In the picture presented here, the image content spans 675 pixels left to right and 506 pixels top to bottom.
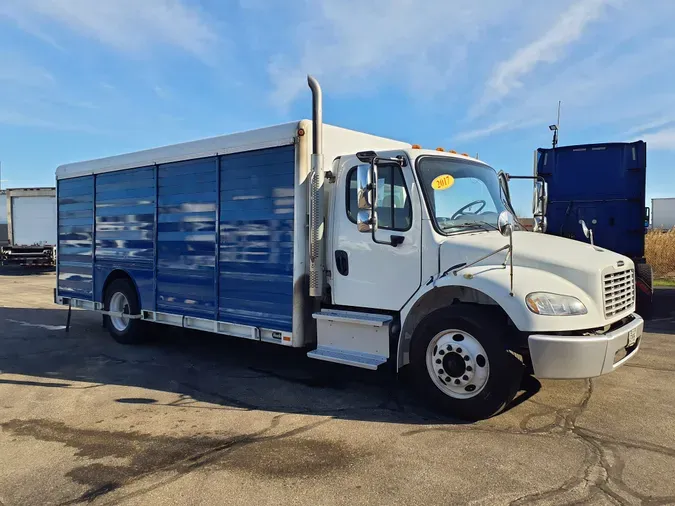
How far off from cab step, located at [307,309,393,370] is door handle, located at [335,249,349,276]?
1.43 feet

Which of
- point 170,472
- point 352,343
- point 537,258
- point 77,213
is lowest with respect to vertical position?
point 170,472

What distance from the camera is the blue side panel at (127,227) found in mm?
7652

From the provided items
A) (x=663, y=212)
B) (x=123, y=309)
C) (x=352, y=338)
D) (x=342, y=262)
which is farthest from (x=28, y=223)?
(x=663, y=212)

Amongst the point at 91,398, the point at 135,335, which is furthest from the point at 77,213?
the point at 91,398

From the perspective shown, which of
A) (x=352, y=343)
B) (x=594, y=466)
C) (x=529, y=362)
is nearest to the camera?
(x=594, y=466)

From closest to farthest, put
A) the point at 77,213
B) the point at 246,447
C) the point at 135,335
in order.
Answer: the point at 246,447 → the point at 135,335 → the point at 77,213

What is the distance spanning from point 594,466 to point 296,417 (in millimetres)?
2516

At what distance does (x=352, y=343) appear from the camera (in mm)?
5715

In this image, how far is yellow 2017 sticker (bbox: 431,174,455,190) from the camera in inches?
212

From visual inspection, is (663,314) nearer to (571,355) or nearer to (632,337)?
(632,337)

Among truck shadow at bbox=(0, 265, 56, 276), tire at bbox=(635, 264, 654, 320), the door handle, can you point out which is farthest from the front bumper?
truck shadow at bbox=(0, 265, 56, 276)

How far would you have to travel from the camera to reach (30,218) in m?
24.7

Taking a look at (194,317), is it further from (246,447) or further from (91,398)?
(246,447)

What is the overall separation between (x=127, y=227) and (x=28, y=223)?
1993 cm
